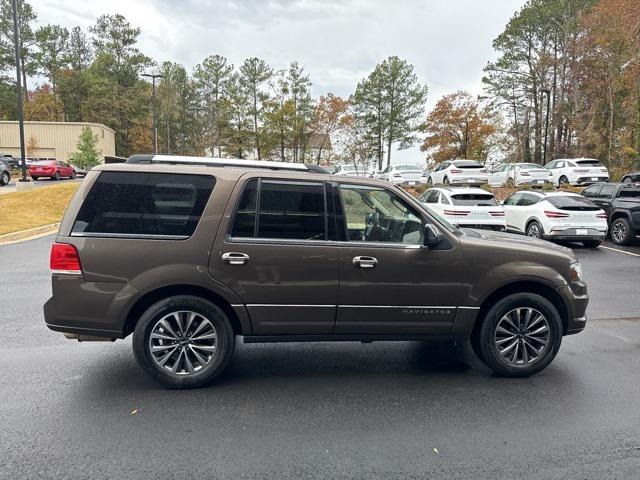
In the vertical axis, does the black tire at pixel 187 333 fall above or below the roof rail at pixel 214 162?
below

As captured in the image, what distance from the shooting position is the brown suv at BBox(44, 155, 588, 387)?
13.3 ft

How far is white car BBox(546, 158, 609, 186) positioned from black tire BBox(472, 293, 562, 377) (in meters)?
22.8

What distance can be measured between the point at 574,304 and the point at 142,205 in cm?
411

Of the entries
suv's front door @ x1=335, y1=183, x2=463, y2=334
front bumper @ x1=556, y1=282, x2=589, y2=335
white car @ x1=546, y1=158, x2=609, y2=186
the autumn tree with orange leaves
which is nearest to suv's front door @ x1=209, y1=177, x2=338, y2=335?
suv's front door @ x1=335, y1=183, x2=463, y2=334

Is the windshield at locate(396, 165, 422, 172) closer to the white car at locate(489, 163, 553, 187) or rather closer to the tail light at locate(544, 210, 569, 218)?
the white car at locate(489, 163, 553, 187)

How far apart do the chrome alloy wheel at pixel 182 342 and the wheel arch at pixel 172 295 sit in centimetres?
18

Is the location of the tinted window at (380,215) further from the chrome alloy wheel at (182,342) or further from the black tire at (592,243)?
the black tire at (592,243)

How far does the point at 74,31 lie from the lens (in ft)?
225

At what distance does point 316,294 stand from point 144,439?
1745mm

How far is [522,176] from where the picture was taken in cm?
2645

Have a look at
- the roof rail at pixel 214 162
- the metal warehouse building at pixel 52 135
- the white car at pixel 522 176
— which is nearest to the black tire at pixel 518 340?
the roof rail at pixel 214 162

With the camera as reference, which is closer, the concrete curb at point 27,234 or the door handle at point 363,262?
the door handle at point 363,262

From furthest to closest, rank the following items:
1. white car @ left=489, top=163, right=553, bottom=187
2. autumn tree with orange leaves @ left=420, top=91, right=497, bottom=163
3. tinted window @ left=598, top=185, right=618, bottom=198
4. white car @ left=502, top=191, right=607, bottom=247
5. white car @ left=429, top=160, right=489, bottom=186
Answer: autumn tree with orange leaves @ left=420, top=91, right=497, bottom=163, white car @ left=489, top=163, right=553, bottom=187, white car @ left=429, top=160, right=489, bottom=186, tinted window @ left=598, top=185, right=618, bottom=198, white car @ left=502, top=191, right=607, bottom=247

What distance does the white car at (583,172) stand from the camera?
79.7ft
